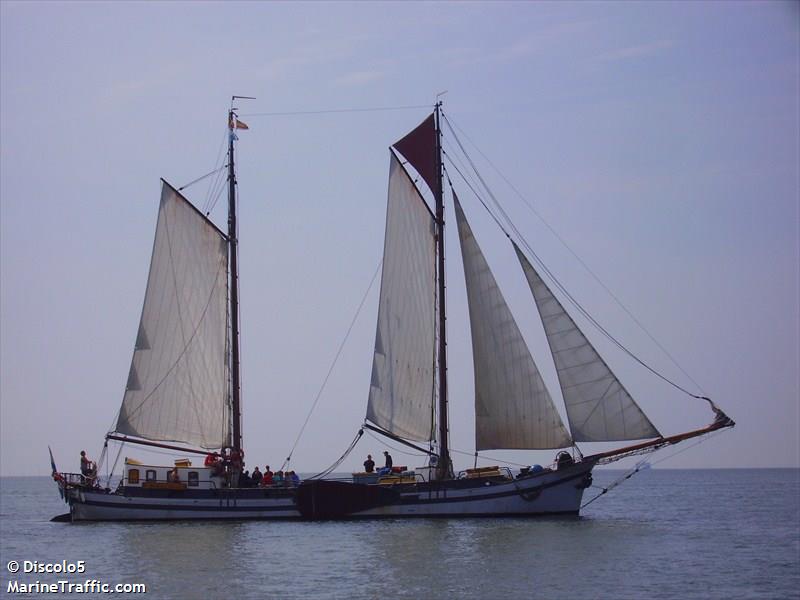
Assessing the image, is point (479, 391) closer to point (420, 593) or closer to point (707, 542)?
point (707, 542)

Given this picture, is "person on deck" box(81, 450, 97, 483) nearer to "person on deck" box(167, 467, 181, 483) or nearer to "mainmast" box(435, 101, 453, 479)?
"person on deck" box(167, 467, 181, 483)

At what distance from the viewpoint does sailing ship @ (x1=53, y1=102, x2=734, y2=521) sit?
183ft

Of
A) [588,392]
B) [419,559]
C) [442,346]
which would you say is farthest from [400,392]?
[419,559]

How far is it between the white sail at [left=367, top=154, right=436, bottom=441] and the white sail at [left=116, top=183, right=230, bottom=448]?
337 inches

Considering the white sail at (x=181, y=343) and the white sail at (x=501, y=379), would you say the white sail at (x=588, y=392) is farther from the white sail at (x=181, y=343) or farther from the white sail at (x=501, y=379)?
the white sail at (x=181, y=343)

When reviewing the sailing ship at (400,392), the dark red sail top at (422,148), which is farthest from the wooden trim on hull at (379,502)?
the dark red sail top at (422,148)

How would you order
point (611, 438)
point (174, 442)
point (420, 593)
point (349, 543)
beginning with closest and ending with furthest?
point (420, 593) → point (349, 543) → point (611, 438) → point (174, 442)

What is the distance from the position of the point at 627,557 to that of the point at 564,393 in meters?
11.1

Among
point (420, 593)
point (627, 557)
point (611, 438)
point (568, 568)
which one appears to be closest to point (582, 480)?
point (611, 438)

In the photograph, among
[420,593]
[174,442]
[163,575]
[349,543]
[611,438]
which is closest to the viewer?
[420,593]

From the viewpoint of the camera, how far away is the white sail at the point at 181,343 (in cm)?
5959

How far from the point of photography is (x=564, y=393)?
2170 inches

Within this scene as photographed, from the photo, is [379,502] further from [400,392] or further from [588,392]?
[588,392]

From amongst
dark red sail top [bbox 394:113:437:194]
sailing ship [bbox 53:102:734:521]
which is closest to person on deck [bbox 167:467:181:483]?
sailing ship [bbox 53:102:734:521]
